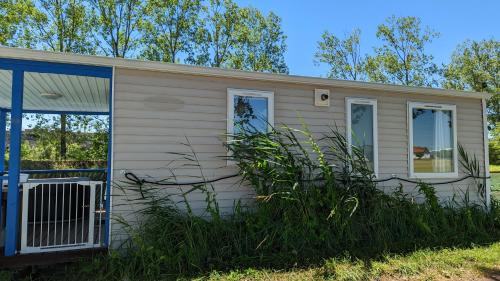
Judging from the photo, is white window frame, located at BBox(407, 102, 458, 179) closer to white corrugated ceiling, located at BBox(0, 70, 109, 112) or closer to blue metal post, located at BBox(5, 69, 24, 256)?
white corrugated ceiling, located at BBox(0, 70, 109, 112)

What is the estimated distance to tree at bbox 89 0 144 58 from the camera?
15891 millimetres

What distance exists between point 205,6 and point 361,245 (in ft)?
54.1

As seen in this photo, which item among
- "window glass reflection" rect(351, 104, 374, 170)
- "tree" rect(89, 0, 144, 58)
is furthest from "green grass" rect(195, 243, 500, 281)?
"tree" rect(89, 0, 144, 58)

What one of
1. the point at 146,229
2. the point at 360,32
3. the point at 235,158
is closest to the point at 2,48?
the point at 146,229

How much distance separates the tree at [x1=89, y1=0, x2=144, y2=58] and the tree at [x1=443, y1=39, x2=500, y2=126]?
69.3 feet

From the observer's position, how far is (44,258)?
3.78 m

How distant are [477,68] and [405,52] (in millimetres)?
7734

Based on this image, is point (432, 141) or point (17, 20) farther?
point (17, 20)

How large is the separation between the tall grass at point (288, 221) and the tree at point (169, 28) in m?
14.0

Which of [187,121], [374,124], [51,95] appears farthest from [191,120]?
[374,124]

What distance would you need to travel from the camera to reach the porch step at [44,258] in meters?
3.68

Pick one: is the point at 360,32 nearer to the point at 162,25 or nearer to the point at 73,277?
the point at 162,25

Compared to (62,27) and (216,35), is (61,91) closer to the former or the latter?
(62,27)

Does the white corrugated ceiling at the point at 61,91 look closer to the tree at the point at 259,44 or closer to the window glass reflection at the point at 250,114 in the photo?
the window glass reflection at the point at 250,114
